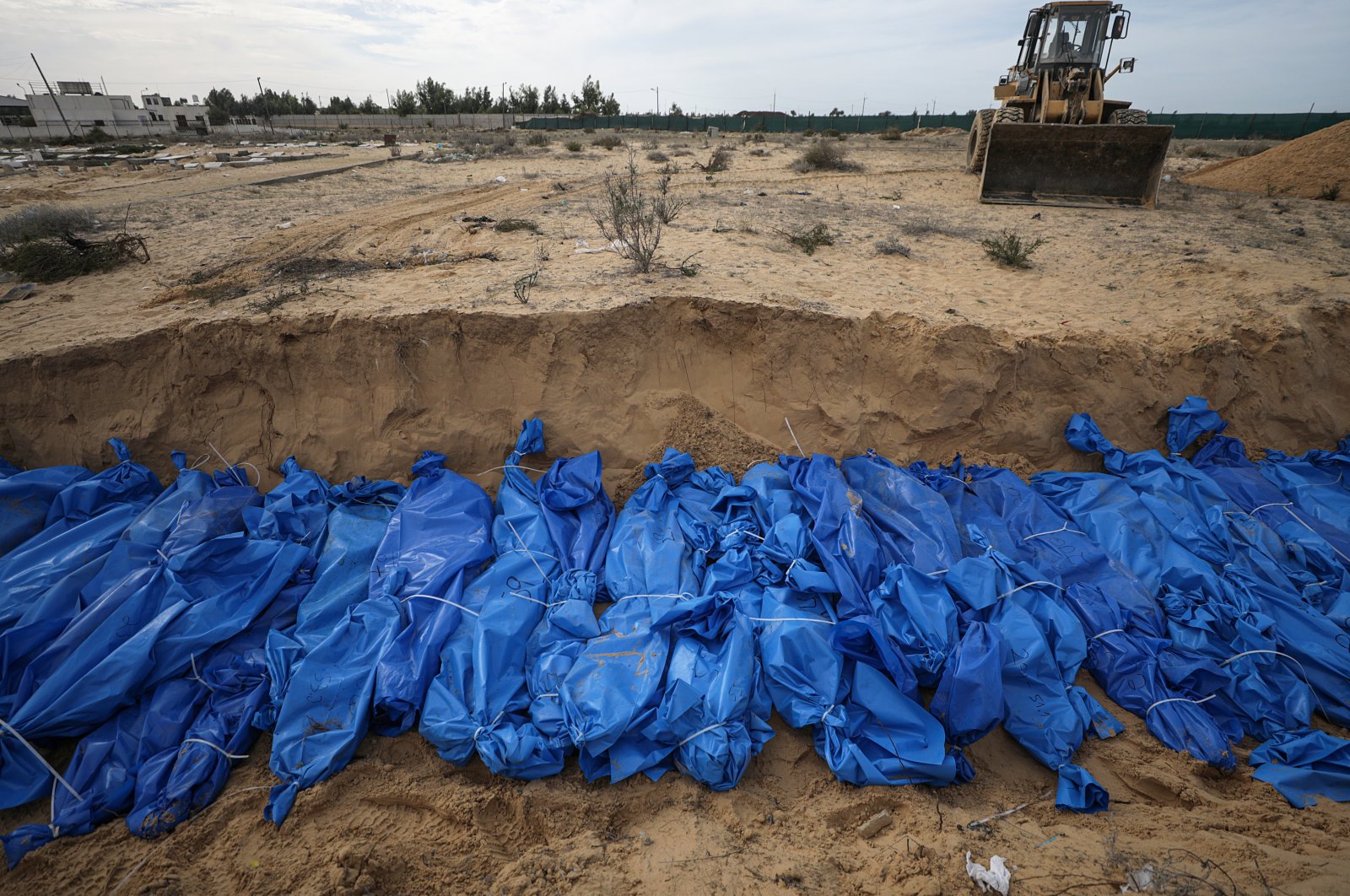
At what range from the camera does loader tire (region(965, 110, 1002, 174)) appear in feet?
37.3

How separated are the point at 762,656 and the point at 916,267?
188 inches

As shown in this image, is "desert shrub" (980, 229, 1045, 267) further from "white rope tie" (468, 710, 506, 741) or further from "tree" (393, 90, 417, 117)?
"tree" (393, 90, 417, 117)

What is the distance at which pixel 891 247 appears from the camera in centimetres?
668

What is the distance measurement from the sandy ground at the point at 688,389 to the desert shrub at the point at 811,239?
163mm

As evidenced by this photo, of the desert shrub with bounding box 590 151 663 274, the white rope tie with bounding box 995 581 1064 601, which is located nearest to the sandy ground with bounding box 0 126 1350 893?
the desert shrub with bounding box 590 151 663 274

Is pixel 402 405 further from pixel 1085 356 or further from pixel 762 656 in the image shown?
pixel 1085 356

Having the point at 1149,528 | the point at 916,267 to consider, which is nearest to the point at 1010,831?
the point at 1149,528

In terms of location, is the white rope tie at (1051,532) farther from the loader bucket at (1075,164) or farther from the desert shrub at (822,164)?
the desert shrub at (822,164)

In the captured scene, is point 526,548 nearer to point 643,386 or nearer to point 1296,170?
point 643,386

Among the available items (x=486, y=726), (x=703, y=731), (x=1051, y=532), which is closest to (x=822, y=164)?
(x=1051, y=532)

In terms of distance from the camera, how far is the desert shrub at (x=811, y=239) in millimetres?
6469

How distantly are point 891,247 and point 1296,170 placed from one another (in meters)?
9.68

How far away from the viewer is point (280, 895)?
2.32m

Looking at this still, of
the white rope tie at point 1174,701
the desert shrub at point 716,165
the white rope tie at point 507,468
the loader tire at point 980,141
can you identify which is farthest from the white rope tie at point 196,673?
the loader tire at point 980,141
